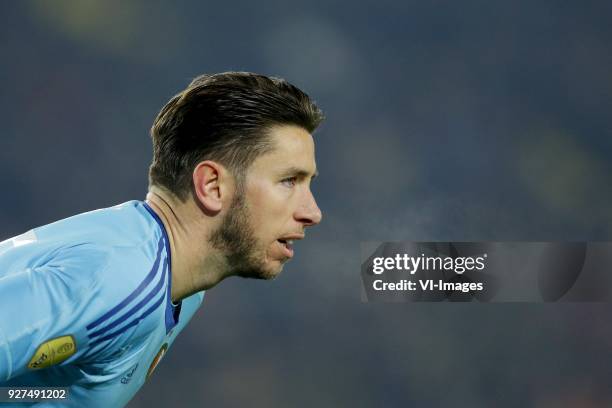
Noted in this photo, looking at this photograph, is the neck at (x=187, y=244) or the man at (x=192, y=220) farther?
the neck at (x=187, y=244)

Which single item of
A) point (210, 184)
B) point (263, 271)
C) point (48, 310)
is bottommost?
point (48, 310)

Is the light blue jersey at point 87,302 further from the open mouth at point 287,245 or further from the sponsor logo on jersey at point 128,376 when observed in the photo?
the open mouth at point 287,245

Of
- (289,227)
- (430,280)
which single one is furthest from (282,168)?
(430,280)

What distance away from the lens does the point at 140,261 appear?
2.75 metres

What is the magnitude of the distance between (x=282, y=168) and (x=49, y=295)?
107 cm

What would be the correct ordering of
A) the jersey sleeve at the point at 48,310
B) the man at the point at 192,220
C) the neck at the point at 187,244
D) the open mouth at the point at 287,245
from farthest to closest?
the open mouth at the point at 287,245 → the neck at the point at 187,244 → the man at the point at 192,220 → the jersey sleeve at the point at 48,310

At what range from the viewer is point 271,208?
10.2 feet

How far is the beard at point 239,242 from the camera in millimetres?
3133

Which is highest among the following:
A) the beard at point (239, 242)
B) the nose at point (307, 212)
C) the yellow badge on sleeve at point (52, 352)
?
the nose at point (307, 212)

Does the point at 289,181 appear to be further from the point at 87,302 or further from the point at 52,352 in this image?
the point at 52,352

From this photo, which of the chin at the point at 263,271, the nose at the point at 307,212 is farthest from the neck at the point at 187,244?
the nose at the point at 307,212

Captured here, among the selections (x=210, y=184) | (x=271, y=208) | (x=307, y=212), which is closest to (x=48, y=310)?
(x=210, y=184)

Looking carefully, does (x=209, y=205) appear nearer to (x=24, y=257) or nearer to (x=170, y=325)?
(x=170, y=325)

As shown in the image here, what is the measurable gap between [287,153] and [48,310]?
1154mm
